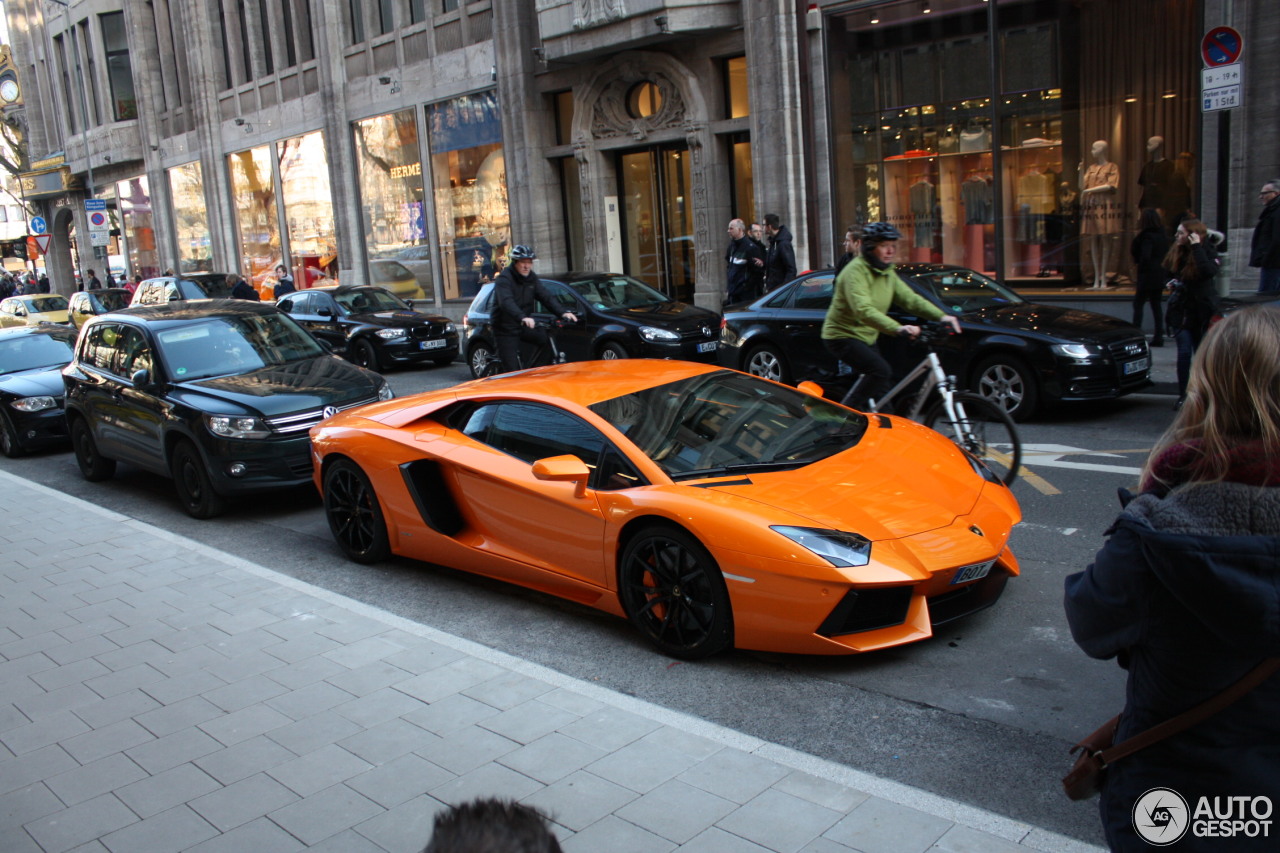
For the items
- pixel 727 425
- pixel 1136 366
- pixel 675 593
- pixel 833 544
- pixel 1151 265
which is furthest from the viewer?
pixel 1151 265

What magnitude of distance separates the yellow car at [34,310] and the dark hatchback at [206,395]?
18705mm

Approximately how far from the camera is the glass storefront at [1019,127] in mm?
15156

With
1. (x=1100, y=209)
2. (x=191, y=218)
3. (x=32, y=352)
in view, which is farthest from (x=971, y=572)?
(x=191, y=218)

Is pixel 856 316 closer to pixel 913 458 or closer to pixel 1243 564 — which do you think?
pixel 913 458

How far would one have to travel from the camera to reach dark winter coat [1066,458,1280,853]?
1.89m

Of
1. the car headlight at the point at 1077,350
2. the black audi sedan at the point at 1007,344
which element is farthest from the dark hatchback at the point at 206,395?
the car headlight at the point at 1077,350

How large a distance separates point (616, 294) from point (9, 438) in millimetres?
7809

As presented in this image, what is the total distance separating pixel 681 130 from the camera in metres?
21.0

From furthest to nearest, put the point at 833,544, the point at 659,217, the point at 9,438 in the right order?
the point at 659,217 → the point at 9,438 → the point at 833,544

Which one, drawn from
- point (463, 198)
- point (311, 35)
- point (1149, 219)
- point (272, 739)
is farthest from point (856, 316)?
point (311, 35)

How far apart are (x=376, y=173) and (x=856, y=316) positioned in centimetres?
2377

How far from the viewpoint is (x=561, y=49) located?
21.5 metres

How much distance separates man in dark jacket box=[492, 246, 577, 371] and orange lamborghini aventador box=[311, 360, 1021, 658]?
14.3ft

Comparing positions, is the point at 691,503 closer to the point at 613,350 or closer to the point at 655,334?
the point at 655,334
